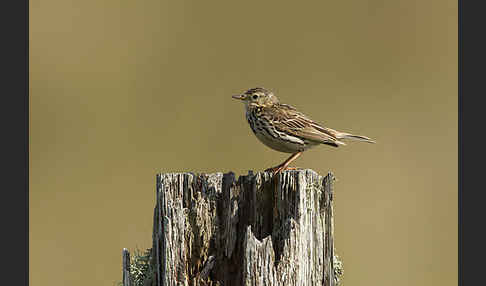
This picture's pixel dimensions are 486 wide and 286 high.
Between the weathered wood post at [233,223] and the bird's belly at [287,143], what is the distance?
7.02ft

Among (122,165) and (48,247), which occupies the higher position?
(122,165)

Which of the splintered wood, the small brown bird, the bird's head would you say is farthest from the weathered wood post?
the bird's head

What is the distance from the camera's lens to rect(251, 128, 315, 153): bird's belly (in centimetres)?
823

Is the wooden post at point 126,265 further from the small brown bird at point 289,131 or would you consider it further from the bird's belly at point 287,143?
the bird's belly at point 287,143

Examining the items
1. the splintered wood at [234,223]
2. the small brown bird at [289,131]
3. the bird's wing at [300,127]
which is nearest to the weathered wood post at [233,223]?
the splintered wood at [234,223]

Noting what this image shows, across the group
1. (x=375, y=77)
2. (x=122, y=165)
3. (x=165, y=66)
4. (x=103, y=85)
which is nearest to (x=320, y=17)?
(x=375, y=77)

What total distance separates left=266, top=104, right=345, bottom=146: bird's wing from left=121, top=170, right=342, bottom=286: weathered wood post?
84.2 inches

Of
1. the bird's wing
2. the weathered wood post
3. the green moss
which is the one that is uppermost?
the bird's wing

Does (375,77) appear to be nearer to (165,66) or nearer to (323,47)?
(323,47)

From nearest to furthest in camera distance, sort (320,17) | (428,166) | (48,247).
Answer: (48,247) → (428,166) → (320,17)

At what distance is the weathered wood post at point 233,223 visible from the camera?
584cm

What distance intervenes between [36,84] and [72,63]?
3.53 feet

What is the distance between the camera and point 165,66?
16.8m

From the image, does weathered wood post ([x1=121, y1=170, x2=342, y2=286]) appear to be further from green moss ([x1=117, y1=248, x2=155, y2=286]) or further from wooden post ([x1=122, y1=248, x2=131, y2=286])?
wooden post ([x1=122, y1=248, x2=131, y2=286])
